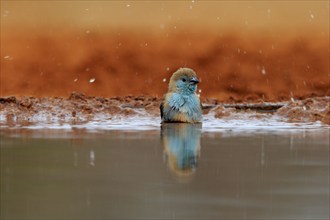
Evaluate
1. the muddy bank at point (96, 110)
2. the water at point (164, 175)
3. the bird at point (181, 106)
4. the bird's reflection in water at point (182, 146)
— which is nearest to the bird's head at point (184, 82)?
the bird at point (181, 106)

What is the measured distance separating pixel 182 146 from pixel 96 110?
3961 millimetres

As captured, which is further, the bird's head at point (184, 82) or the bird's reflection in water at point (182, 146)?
the bird's head at point (184, 82)

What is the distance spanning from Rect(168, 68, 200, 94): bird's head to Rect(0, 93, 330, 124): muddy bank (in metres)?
0.71

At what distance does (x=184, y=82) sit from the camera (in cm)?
979

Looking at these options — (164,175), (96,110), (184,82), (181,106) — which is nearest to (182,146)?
(164,175)

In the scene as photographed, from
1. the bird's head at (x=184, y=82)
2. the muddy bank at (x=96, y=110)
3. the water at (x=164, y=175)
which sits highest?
the bird's head at (x=184, y=82)

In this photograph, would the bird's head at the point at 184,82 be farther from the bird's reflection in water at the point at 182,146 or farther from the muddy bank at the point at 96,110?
the muddy bank at the point at 96,110

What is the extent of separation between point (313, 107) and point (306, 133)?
2.53 meters

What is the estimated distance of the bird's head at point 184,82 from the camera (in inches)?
382

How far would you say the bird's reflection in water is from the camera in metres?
5.82

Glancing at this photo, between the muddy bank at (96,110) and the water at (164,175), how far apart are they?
1.88 m

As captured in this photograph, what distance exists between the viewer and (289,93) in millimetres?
14789

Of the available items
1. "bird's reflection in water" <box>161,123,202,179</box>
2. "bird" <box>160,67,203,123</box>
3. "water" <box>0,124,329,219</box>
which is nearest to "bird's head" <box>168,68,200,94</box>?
"bird" <box>160,67,203,123</box>

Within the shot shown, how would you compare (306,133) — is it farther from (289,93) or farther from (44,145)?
(289,93)
